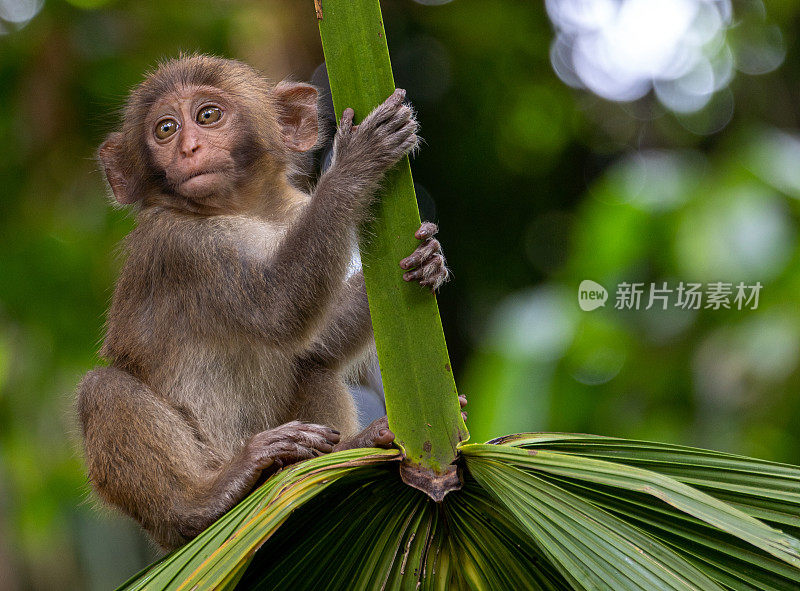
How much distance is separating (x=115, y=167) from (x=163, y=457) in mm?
1521

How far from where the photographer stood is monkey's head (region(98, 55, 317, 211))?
3.57 metres

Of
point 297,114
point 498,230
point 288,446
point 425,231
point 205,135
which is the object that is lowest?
point 288,446

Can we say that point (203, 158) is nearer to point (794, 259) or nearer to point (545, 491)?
point (545, 491)

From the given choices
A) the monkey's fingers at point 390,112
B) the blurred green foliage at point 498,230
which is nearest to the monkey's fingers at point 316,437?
the monkey's fingers at point 390,112

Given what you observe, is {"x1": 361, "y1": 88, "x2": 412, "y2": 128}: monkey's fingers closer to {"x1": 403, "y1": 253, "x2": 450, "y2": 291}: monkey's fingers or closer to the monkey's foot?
{"x1": 403, "y1": 253, "x2": 450, "y2": 291}: monkey's fingers

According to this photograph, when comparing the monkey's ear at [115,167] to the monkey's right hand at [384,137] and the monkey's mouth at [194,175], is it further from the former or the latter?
the monkey's right hand at [384,137]

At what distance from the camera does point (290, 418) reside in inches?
142

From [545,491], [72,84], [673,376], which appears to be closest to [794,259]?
[673,376]

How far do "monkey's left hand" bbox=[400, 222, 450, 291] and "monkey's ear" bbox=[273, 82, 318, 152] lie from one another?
1.81 meters

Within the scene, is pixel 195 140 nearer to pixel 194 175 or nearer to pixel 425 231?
pixel 194 175

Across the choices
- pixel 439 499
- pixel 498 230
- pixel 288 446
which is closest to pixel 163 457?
pixel 288 446

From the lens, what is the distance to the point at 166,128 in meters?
3.65

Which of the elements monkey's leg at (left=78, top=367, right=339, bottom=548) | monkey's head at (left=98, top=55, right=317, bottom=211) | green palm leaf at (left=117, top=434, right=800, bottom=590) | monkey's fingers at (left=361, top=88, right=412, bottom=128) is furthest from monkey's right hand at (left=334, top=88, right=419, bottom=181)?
monkey's head at (left=98, top=55, right=317, bottom=211)

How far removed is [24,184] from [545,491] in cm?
620
